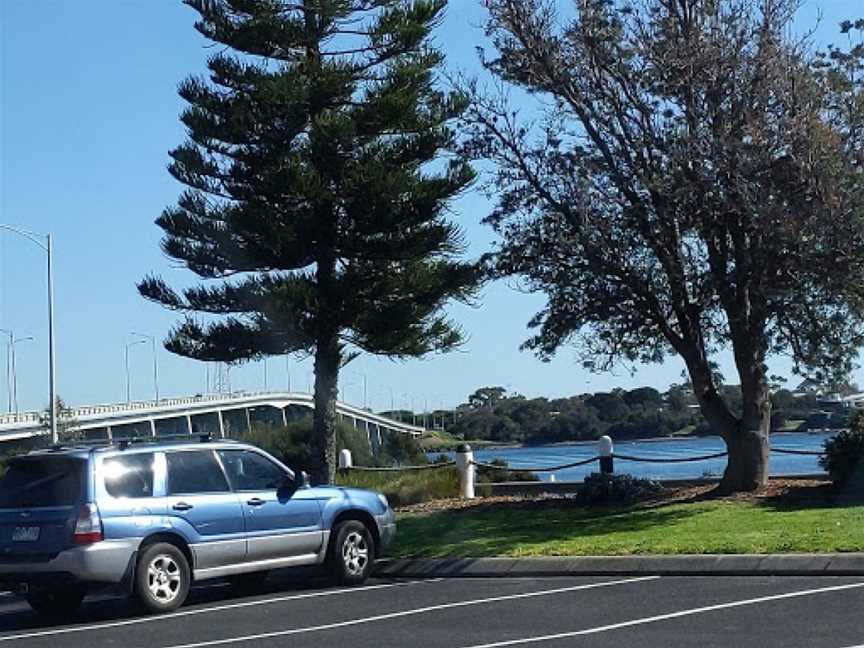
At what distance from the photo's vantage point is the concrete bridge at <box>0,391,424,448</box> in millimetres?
51969

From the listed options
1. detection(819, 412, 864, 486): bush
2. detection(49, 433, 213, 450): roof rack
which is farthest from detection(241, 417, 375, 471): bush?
detection(49, 433, 213, 450): roof rack

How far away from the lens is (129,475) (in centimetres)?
1441

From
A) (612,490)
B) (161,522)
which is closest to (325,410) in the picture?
(612,490)

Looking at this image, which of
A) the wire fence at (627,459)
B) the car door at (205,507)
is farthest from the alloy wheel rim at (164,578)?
the wire fence at (627,459)

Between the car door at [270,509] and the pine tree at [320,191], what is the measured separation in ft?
23.5

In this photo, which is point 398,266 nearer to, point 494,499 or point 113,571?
point 494,499

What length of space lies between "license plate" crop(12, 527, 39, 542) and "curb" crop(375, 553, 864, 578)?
14.2 feet

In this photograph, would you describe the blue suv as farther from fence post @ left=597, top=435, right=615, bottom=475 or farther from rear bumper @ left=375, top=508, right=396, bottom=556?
fence post @ left=597, top=435, right=615, bottom=475

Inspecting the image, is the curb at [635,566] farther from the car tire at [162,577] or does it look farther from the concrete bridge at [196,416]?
the concrete bridge at [196,416]

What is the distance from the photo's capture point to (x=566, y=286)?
1994cm

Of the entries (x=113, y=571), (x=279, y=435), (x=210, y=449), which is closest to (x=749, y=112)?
(x=210, y=449)

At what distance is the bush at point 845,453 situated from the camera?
62.6 feet

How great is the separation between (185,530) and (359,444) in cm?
2874

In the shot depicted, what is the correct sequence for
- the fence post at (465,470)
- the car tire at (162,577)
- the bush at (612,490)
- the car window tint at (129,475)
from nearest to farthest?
1. the car tire at (162,577)
2. the car window tint at (129,475)
3. the bush at (612,490)
4. the fence post at (465,470)
